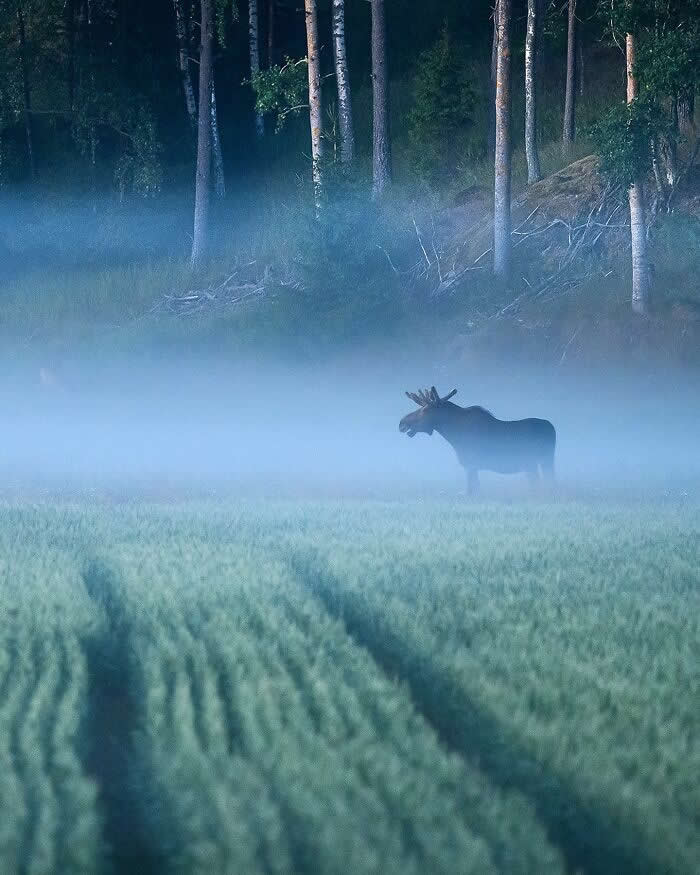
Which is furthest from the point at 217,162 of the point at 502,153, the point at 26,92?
the point at 502,153

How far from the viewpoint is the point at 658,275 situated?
2350 cm

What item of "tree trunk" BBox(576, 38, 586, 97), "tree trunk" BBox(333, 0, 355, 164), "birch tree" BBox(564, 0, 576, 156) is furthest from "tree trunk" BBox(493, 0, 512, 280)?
"tree trunk" BBox(576, 38, 586, 97)

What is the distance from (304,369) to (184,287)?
6.96 metres

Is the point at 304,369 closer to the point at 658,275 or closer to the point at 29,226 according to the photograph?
the point at 658,275

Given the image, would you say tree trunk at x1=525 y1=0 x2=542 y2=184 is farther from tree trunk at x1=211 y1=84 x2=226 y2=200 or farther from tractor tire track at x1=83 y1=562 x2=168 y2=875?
tractor tire track at x1=83 y1=562 x2=168 y2=875

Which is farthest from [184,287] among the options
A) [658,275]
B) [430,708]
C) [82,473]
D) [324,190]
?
[430,708]

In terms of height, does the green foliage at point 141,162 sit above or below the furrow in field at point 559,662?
above

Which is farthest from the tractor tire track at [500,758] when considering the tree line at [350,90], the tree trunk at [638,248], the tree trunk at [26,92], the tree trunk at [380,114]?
the tree trunk at [26,92]

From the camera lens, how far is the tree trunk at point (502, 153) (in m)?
24.8

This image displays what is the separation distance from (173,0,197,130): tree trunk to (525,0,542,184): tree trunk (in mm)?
12003

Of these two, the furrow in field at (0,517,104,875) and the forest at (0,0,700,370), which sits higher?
the forest at (0,0,700,370)

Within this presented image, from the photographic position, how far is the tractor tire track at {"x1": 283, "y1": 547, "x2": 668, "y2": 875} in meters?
2.69

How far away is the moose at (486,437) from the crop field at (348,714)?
25.3 feet

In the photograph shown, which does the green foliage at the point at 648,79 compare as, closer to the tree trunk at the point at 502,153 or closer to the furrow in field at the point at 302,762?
the tree trunk at the point at 502,153
